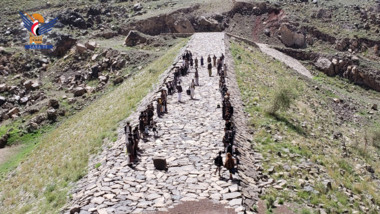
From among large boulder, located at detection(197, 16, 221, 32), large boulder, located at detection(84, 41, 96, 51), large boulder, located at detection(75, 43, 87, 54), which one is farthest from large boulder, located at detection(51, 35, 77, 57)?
large boulder, located at detection(197, 16, 221, 32)

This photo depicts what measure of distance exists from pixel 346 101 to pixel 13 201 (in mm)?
32039

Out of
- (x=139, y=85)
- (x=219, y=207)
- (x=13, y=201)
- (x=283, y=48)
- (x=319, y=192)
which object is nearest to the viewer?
(x=219, y=207)

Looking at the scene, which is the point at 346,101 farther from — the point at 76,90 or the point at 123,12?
the point at 123,12

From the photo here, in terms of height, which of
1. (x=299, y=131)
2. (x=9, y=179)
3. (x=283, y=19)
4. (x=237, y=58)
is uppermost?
(x=283, y=19)

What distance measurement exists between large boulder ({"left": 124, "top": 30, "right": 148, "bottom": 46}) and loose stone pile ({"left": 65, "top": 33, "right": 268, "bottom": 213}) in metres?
30.9

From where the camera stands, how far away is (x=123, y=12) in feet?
213

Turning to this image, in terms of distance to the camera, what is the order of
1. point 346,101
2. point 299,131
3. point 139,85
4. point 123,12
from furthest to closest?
point 123,12 → point 346,101 → point 139,85 → point 299,131

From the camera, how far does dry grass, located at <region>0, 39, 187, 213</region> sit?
52.1 ft

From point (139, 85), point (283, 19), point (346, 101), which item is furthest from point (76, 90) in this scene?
point (283, 19)

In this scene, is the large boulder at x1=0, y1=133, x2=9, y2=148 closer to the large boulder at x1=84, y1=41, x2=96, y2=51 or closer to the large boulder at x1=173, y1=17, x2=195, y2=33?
the large boulder at x1=84, y1=41, x2=96, y2=51

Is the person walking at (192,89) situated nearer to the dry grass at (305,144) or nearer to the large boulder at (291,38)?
the dry grass at (305,144)

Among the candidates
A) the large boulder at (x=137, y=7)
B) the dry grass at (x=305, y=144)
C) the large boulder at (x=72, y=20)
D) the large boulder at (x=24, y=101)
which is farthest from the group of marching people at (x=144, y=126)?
the large boulder at (x=137, y=7)

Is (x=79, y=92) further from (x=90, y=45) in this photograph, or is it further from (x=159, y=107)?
(x=159, y=107)

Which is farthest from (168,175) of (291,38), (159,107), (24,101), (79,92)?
(291,38)
